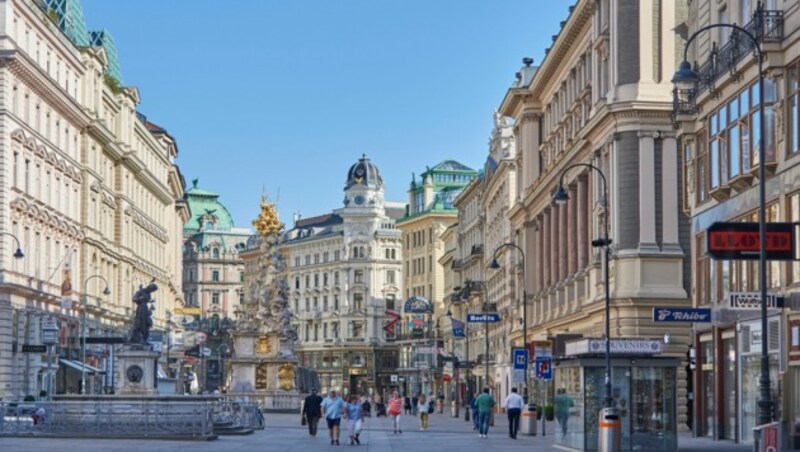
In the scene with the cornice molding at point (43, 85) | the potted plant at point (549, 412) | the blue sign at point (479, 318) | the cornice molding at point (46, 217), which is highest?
the cornice molding at point (43, 85)

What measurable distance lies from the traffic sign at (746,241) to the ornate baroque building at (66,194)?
158 feet

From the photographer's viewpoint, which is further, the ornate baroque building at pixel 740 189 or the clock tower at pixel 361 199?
the clock tower at pixel 361 199

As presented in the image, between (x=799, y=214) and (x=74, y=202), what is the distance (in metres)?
70.0

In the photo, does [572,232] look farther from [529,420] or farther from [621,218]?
[529,420]

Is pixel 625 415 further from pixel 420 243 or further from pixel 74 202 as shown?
pixel 420 243

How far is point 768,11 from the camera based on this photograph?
39438mm

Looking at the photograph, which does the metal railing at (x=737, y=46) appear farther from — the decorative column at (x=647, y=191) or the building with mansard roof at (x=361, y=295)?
the building with mansard roof at (x=361, y=295)

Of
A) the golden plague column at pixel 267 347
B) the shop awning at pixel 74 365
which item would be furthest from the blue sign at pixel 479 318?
the shop awning at pixel 74 365

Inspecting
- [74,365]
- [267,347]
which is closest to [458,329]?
[267,347]

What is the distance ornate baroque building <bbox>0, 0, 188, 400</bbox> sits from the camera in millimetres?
81438

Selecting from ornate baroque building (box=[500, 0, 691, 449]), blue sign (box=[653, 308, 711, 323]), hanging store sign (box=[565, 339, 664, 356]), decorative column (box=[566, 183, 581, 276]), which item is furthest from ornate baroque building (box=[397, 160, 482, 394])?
blue sign (box=[653, 308, 711, 323])

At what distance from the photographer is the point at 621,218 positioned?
6044cm

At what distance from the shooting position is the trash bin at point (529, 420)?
57062 mm

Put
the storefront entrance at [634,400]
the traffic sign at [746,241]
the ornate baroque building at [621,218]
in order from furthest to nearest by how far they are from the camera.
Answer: the ornate baroque building at [621,218] → the storefront entrance at [634,400] → the traffic sign at [746,241]
